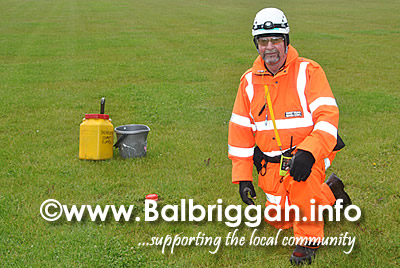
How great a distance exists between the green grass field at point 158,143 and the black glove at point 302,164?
105cm

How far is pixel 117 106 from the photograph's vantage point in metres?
11.6

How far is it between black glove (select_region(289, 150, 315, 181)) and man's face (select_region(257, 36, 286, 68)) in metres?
1.11

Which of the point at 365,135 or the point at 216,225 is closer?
the point at 216,225

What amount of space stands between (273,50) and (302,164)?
50.9 inches

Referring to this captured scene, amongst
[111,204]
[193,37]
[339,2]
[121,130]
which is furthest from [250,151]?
[339,2]

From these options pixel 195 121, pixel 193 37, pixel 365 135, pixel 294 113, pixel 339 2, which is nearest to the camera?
pixel 294 113

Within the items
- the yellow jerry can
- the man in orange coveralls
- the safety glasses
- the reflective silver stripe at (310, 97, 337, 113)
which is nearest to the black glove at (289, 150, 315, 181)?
the man in orange coveralls

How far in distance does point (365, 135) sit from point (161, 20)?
29348 mm

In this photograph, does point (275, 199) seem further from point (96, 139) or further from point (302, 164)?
point (96, 139)

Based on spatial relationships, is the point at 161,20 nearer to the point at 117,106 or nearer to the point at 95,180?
the point at 117,106

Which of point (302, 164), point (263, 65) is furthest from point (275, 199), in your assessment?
point (263, 65)

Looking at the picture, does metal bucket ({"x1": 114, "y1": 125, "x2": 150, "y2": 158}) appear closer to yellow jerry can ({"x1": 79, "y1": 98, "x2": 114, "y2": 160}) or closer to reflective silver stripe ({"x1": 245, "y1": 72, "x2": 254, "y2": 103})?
yellow jerry can ({"x1": 79, "y1": 98, "x2": 114, "y2": 160})

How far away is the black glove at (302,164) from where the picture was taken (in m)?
4.20

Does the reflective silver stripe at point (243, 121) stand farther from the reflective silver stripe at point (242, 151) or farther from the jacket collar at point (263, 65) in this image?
the jacket collar at point (263, 65)
